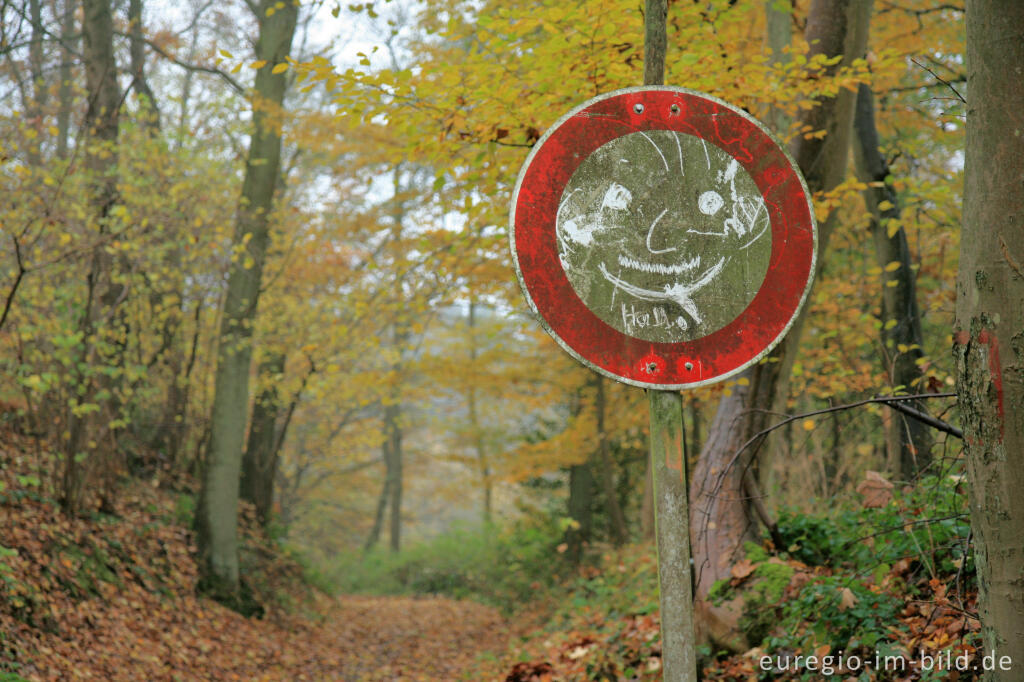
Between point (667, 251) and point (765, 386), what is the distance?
3416 millimetres

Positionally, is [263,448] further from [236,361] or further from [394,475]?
[394,475]

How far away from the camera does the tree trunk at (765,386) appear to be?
516 centimetres

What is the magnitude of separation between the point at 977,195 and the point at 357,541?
26.8 m

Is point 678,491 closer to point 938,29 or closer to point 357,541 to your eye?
point 938,29

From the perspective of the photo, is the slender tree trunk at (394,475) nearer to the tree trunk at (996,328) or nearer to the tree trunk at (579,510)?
the tree trunk at (579,510)

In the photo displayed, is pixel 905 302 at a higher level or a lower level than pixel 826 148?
lower

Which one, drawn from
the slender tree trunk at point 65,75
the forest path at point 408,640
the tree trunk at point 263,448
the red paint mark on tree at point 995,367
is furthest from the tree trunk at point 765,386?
the slender tree trunk at point 65,75

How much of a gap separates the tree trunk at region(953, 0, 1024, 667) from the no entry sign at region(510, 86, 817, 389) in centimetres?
54

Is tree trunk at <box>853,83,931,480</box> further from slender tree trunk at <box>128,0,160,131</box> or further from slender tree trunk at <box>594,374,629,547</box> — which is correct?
slender tree trunk at <box>128,0,160,131</box>

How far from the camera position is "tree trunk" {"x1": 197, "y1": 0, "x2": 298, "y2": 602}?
921cm

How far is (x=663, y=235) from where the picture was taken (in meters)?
2.27

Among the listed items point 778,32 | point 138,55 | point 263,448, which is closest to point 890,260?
point 778,32

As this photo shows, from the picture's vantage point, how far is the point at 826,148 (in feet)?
18.1

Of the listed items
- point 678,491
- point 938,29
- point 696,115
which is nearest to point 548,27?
point 696,115
